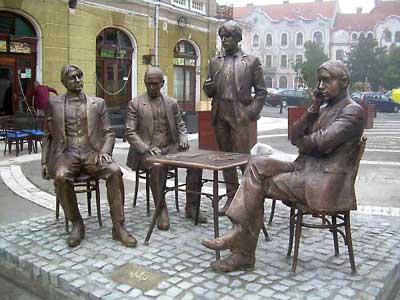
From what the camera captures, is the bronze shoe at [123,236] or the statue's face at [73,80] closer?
the bronze shoe at [123,236]

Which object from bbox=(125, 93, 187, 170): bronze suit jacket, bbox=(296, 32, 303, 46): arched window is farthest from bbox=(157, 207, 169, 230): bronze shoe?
bbox=(296, 32, 303, 46): arched window

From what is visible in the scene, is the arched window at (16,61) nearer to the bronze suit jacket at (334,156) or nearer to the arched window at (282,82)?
the bronze suit jacket at (334,156)

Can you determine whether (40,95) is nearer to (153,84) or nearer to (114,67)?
(114,67)

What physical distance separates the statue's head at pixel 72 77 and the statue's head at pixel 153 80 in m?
0.73

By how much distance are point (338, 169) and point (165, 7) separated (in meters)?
15.1

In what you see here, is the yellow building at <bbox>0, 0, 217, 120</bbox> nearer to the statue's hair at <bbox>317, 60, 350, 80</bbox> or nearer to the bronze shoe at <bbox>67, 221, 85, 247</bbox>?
the bronze shoe at <bbox>67, 221, 85, 247</bbox>

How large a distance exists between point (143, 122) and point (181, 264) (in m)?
1.76

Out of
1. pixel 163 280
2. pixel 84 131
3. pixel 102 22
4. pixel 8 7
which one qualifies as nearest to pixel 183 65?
pixel 102 22

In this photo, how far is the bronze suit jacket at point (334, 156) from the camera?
376 centimetres

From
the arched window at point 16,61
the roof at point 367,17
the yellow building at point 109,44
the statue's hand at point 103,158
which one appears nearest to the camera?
the statue's hand at point 103,158

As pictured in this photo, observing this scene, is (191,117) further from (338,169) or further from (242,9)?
(242,9)

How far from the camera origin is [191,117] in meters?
14.5

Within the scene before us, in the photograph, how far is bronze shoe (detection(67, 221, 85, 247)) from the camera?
454cm

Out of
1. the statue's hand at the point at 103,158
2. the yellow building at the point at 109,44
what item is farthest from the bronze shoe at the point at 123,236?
the yellow building at the point at 109,44
